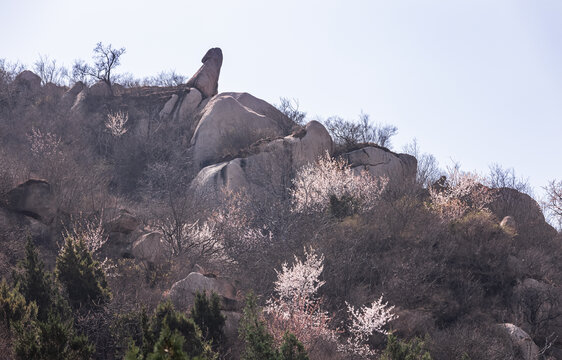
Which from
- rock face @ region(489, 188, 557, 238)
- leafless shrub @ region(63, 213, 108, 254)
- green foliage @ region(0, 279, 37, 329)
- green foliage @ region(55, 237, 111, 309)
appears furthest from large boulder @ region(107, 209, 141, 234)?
rock face @ region(489, 188, 557, 238)

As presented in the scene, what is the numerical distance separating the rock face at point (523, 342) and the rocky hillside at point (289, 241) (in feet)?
0.16

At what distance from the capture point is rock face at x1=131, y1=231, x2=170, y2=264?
22109 millimetres

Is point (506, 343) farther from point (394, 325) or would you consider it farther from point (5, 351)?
point (5, 351)

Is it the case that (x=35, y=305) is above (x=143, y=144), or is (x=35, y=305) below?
below

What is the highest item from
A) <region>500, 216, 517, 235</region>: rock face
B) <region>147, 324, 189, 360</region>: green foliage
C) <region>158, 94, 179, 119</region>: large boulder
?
<region>158, 94, 179, 119</region>: large boulder

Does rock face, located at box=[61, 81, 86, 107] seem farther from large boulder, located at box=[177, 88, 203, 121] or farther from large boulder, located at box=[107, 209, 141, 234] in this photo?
large boulder, located at box=[107, 209, 141, 234]

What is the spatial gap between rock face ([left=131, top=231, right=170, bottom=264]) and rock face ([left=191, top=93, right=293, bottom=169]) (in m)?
15.4

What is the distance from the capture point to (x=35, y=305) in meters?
14.3

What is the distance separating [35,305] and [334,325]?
9.30 metres

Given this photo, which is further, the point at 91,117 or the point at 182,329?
the point at 91,117

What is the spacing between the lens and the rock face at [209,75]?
47250mm

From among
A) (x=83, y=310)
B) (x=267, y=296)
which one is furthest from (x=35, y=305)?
(x=267, y=296)

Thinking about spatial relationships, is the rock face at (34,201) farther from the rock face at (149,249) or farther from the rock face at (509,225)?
the rock face at (509,225)

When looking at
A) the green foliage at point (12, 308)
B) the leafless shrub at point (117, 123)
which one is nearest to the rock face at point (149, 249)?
the green foliage at point (12, 308)
